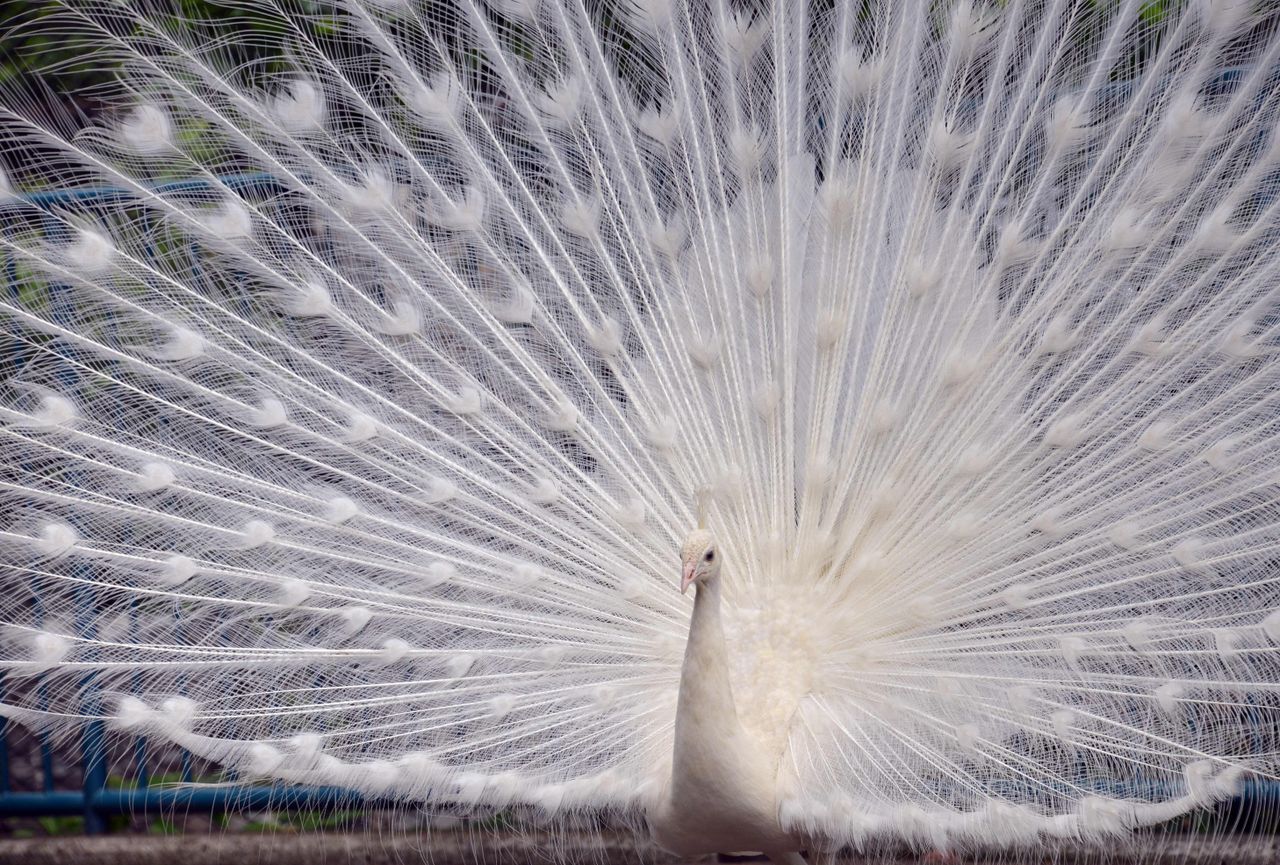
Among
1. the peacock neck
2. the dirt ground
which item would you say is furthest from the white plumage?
the dirt ground

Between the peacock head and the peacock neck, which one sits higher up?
the peacock head

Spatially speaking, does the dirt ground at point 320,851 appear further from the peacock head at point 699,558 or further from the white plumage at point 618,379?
the peacock head at point 699,558

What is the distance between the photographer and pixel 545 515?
3.07 m

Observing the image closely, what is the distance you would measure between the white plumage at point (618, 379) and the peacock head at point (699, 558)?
42 centimetres

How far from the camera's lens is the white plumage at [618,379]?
2.75 metres

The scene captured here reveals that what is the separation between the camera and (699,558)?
95.2 inches

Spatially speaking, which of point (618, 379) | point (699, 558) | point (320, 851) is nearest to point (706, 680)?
point (699, 558)

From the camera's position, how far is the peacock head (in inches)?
94.0

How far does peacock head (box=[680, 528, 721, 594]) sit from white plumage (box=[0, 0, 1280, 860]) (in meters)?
0.42

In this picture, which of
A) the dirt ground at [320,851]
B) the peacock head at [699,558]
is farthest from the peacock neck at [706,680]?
the dirt ground at [320,851]

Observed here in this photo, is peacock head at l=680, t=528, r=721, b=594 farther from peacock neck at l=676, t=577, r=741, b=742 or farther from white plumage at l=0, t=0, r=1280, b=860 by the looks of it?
white plumage at l=0, t=0, r=1280, b=860

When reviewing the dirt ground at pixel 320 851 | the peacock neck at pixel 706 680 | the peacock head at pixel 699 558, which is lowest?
the dirt ground at pixel 320 851

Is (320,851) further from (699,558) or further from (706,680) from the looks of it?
(699,558)

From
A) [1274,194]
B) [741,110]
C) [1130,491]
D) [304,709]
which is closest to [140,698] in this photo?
[304,709]
